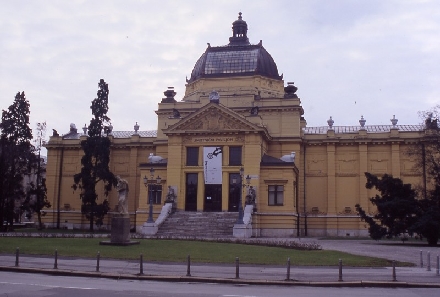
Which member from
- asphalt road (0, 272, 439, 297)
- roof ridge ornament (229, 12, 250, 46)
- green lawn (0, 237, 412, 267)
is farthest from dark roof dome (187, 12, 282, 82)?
asphalt road (0, 272, 439, 297)

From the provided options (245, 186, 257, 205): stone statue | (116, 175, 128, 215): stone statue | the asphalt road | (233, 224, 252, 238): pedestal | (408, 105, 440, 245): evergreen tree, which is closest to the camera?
the asphalt road

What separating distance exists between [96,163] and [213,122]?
15.5 meters

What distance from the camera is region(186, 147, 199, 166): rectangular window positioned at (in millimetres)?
59844

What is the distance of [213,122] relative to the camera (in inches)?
2330

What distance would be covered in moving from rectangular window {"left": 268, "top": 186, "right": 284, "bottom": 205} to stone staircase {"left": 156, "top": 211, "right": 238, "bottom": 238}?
4.72m

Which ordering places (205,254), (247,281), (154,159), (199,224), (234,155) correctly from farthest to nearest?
(154,159) → (234,155) → (199,224) → (205,254) → (247,281)

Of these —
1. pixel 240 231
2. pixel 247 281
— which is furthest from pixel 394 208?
pixel 247 281

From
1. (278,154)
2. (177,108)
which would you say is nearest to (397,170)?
(278,154)

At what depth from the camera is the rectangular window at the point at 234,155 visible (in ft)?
193

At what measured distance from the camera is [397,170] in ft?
208

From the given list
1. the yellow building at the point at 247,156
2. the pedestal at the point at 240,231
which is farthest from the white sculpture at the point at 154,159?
the pedestal at the point at 240,231

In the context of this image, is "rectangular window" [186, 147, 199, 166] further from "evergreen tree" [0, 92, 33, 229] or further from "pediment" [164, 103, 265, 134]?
"evergreen tree" [0, 92, 33, 229]

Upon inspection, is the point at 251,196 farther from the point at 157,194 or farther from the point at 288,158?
the point at 157,194

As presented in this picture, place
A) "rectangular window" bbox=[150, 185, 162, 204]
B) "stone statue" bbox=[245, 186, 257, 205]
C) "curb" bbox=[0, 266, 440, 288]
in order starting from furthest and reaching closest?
"rectangular window" bbox=[150, 185, 162, 204] < "stone statue" bbox=[245, 186, 257, 205] < "curb" bbox=[0, 266, 440, 288]
